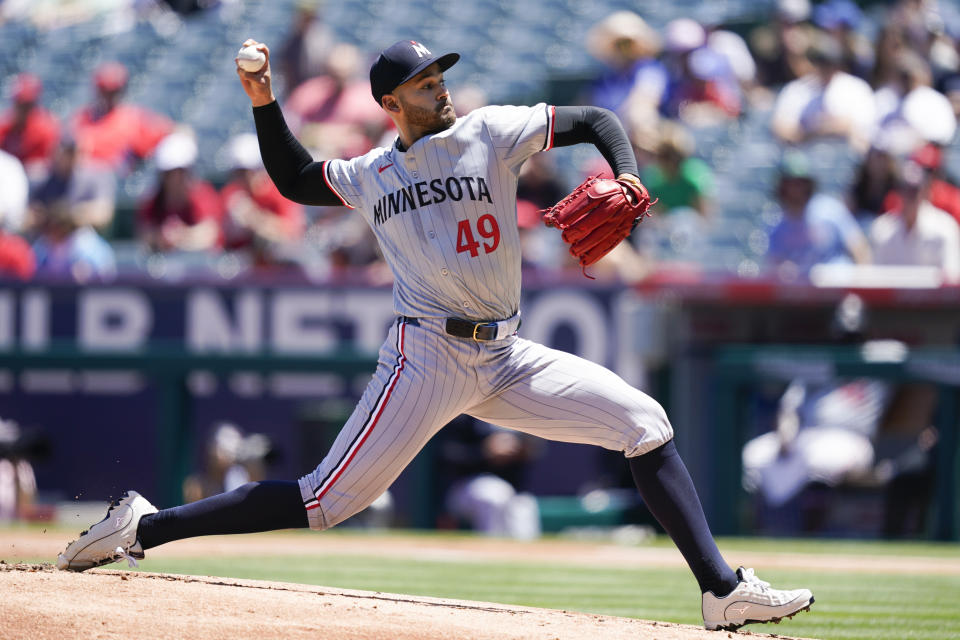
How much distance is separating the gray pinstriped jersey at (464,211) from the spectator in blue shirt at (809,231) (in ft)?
16.4

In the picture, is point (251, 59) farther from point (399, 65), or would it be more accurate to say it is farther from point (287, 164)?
point (399, 65)

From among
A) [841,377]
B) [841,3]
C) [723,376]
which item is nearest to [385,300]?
[723,376]

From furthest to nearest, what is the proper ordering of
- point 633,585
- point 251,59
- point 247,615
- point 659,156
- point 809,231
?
point 659,156 < point 809,231 < point 633,585 < point 251,59 < point 247,615

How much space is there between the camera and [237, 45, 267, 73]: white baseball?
3953 millimetres

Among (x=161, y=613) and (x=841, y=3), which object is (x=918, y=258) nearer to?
(x=841, y=3)

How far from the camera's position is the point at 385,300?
869 centimetres

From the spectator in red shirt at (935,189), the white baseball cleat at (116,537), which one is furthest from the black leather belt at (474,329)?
the spectator in red shirt at (935,189)

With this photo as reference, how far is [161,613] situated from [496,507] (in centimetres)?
500

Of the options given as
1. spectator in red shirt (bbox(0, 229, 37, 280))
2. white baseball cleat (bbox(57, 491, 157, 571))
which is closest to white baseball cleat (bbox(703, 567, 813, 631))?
white baseball cleat (bbox(57, 491, 157, 571))

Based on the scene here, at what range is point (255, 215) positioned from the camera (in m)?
9.48

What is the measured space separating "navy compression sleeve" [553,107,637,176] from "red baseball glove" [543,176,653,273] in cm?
6

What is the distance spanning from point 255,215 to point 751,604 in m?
6.26

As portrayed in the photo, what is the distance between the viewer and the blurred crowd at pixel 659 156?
877 cm

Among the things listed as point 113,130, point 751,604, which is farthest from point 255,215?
point 751,604
